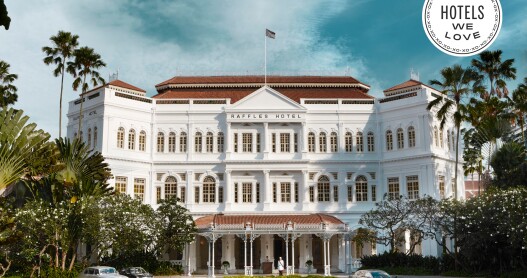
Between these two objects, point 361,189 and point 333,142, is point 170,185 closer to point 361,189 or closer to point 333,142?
point 333,142

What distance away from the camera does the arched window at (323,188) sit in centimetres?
4538

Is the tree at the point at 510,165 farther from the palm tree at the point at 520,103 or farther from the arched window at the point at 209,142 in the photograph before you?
the arched window at the point at 209,142

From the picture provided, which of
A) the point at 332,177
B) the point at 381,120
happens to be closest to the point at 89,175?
the point at 332,177

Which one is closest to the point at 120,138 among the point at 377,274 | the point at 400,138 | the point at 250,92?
the point at 250,92

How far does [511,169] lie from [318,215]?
46.4 ft

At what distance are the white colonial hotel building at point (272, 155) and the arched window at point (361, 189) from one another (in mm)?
80

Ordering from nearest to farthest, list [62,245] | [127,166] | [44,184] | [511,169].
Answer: [62,245] < [44,184] < [511,169] < [127,166]

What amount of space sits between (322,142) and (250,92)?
772cm

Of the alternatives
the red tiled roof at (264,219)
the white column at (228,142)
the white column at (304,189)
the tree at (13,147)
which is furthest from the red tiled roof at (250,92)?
the tree at (13,147)

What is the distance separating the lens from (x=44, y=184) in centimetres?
3494

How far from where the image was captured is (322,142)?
46500 mm

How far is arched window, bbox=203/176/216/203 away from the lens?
149 feet

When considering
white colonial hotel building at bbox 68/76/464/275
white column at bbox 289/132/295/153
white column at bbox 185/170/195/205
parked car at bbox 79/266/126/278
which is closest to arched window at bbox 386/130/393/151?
white colonial hotel building at bbox 68/76/464/275

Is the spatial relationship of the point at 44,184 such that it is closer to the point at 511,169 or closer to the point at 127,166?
the point at 127,166
